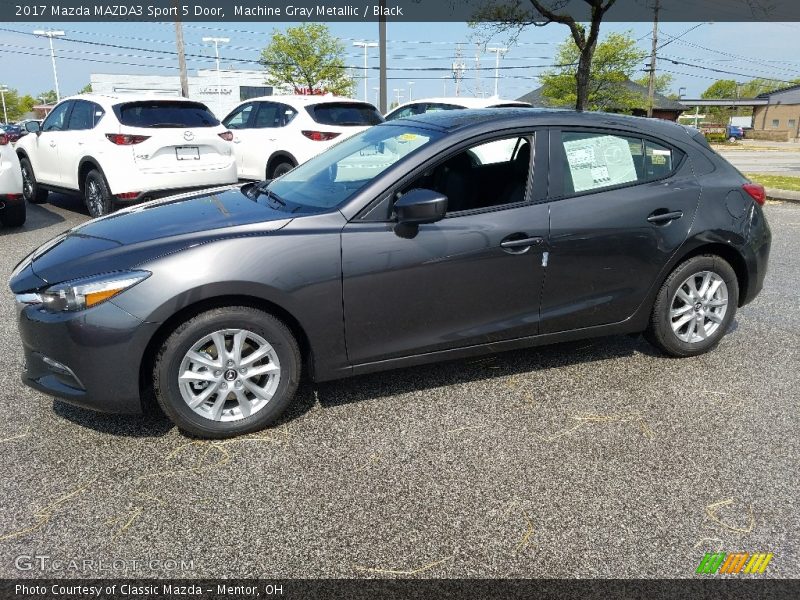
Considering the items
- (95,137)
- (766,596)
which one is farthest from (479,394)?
(95,137)

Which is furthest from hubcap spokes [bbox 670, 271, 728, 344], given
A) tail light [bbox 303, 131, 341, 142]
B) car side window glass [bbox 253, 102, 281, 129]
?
car side window glass [bbox 253, 102, 281, 129]

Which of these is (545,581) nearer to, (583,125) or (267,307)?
(267,307)

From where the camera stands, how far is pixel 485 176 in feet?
13.1

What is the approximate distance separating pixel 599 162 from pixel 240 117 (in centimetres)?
879

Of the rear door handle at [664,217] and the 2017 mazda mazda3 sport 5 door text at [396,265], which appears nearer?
the 2017 mazda mazda3 sport 5 door text at [396,265]

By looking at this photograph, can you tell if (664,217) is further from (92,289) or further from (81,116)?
(81,116)

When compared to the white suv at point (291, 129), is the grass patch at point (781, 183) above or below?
below

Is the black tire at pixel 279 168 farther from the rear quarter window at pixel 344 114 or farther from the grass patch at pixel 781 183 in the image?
the grass patch at pixel 781 183

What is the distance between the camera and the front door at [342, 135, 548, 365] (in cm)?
339

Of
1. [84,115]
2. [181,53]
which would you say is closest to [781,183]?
[84,115]

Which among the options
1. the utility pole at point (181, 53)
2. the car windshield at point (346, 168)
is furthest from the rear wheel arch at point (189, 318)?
the utility pole at point (181, 53)

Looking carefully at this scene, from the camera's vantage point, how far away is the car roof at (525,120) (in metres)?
3.83

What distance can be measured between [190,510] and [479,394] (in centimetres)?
177

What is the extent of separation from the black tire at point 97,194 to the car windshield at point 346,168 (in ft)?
16.9
